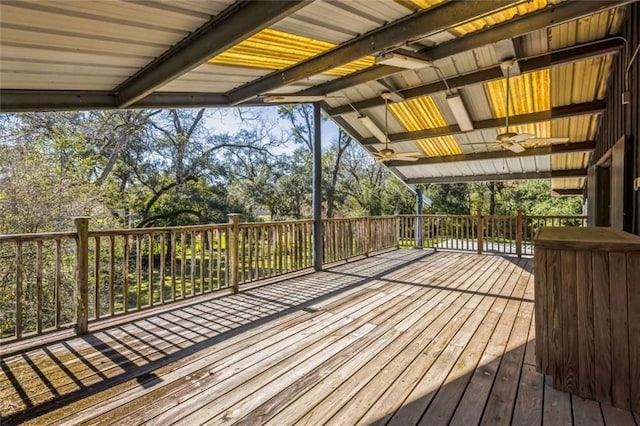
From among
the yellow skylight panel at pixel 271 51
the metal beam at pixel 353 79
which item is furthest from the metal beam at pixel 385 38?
the metal beam at pixel 353 79

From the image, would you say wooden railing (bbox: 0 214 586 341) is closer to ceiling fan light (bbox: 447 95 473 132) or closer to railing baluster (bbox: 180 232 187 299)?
railing baluster (bbox: 180 232 187 299)

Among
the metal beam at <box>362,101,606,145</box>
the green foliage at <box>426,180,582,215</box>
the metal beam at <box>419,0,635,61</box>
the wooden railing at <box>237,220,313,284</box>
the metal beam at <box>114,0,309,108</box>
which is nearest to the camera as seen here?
the metal beam at <box>114,0,309,108</box>

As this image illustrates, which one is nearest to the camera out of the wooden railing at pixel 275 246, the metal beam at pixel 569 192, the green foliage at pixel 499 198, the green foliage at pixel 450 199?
the wooden railing at pixel 275 246

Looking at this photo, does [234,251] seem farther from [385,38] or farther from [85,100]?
[385,38]

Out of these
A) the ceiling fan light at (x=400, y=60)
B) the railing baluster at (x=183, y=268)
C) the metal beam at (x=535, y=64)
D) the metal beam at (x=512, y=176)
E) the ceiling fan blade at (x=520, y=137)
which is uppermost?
the metal beam at (x=535, y=64)

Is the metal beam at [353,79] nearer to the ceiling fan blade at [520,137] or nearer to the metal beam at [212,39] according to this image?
the ceiling fan blade at [520,137]

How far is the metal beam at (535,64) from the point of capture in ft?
13.7

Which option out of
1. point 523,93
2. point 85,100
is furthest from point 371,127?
point 85,100

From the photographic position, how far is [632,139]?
3.33 metres

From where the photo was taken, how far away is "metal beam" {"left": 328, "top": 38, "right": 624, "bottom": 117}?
418cm

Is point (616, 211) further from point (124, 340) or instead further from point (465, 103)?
point (124, 340)

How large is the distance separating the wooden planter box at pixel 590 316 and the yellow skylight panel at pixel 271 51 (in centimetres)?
297

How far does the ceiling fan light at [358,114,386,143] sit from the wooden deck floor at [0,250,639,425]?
4769mm

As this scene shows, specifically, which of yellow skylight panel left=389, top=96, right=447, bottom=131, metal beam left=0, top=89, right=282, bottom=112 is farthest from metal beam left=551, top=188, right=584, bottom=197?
metal beam left=0, top=89, right=282, bottom=112
